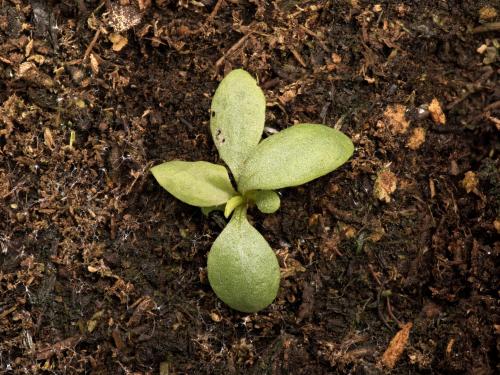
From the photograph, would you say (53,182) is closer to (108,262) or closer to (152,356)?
(108,262)

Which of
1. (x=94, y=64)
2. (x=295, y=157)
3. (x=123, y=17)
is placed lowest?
(x=295, y=157)

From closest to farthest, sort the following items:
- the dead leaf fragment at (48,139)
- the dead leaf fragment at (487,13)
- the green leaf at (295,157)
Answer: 1. the green leaf at (295,157)
2. the dead leaf fragment at (48,139)
3. the dead leaf fragment at (487,13)

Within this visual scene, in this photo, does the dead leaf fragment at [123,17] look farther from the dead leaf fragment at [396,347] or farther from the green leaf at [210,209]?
the dead leaf fragment at [396,347]

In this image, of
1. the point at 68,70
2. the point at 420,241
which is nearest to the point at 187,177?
the point at 68,70

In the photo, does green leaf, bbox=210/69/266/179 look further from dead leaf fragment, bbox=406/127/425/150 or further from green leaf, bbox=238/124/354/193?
dead leaf fragment, bbox=406/127/425/150

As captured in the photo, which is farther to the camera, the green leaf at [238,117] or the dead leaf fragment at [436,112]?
the dead leaf fragment at [436,112]

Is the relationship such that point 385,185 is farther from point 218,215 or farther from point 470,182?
point 218,215

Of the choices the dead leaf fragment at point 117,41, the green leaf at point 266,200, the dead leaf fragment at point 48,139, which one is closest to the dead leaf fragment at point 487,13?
the green leaf at point 266,200

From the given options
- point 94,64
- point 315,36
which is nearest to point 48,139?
point 94,64
